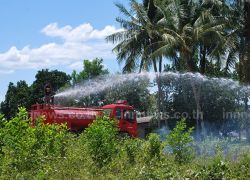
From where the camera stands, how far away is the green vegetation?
888 cm

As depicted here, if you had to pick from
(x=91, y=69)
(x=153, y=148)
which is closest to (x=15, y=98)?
(x=91, y=69)

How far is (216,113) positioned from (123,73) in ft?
21.0

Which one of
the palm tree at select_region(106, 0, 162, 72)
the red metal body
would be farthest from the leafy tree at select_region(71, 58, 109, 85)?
the red metal body

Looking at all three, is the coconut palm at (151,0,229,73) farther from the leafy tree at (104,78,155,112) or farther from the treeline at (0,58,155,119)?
the leafy tree at (104,78,155,112)

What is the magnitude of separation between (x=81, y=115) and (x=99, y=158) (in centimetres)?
1249

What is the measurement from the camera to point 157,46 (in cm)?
3106

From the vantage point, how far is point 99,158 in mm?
11672

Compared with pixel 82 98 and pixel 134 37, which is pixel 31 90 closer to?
pixel 82 98

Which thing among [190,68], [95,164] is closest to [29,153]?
[95,164]

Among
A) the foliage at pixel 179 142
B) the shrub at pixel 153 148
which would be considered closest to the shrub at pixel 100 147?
the shrub at pixel 153 148

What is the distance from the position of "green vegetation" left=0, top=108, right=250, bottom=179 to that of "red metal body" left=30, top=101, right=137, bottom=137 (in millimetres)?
8902

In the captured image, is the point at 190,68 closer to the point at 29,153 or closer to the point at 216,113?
the point at 216,113

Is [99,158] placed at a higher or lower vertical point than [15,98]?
lower

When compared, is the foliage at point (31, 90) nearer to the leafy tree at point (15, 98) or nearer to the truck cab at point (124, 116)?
the leafy tree at point (15, 98)
